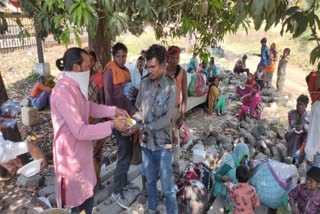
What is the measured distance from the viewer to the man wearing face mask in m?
2.15

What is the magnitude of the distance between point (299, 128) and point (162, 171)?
8.96ft

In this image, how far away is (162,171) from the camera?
289 centimetres

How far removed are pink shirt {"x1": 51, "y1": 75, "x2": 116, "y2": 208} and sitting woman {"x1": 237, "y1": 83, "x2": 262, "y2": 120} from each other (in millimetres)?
5128

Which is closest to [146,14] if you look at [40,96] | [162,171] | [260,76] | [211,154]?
[162,171]

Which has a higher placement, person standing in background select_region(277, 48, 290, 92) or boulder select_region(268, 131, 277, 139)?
person standing in background select_region(277, 48, 290, 92)

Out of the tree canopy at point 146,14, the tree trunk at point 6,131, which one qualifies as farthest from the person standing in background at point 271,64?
the tree trunk at point 6,131

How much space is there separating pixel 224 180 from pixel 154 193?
3.13 ft

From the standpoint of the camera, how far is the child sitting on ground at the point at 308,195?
2.93 metres

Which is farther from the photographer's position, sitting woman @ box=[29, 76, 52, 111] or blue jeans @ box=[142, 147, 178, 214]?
sitting woman @ box=[29, 76, 52, 111]

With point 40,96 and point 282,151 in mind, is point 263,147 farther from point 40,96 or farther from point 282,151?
point 40,96

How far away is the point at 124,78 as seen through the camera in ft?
11.0

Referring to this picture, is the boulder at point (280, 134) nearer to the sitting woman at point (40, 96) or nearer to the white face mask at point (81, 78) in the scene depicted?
the sitting woman at point (40, 96)

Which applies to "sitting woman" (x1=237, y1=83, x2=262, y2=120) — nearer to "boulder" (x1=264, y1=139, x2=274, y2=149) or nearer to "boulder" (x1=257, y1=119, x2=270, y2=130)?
"boulder" (x1=257, y1=119, x2=270, y2=130)

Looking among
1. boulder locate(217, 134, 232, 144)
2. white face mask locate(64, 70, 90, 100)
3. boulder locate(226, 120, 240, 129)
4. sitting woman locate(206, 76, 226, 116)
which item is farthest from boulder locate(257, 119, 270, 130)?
white face mask locate(64, 70, 90, 100)
